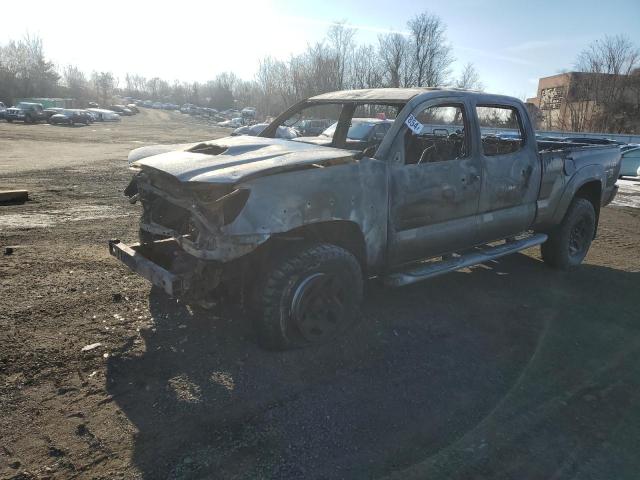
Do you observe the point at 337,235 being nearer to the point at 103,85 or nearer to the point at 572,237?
the point at 572,237

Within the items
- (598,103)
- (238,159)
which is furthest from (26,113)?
(598,103)

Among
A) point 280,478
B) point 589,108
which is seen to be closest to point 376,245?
point 280,478

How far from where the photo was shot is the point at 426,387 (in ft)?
10.7

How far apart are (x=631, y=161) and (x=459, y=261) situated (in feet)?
50.5

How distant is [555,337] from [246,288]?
2673 mm

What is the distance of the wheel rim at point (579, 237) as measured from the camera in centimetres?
607

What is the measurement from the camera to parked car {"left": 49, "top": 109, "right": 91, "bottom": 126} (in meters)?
41.0

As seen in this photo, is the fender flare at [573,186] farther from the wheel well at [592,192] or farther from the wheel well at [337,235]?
the wheel well at [337,235]

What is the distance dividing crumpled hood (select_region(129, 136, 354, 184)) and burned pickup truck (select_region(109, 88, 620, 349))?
0.05 ft

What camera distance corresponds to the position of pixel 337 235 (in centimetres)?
393

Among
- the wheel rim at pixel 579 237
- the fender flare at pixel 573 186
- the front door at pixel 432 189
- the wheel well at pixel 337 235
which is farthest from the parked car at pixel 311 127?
the wheel rim at pixel 579 237

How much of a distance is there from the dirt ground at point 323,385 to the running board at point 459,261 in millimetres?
450

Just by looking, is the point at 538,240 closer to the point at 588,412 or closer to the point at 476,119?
the point at 476,119

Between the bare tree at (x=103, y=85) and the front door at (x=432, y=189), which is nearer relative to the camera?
the front door at (x=432, y=189)
